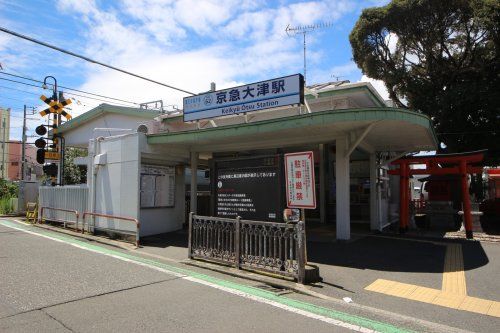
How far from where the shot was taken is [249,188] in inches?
340

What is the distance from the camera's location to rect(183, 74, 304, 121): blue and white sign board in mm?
10859

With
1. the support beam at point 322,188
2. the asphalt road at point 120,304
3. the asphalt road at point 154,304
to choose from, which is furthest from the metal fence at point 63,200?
the support beam at point 322,188

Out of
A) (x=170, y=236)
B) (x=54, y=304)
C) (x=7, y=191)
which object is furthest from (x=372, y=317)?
(x=7, y=191)

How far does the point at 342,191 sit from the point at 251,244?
4.26 m

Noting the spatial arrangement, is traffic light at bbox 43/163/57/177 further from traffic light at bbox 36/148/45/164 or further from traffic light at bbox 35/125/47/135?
traffic light at bbox 35/125/47/135

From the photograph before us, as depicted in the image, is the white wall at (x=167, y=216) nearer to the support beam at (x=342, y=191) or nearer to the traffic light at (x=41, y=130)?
the support beam at (x=342, y=191)

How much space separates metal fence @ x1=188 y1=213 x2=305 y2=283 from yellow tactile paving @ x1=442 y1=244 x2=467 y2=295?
8.52 ft

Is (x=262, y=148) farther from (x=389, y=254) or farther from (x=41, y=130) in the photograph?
(x=41, y=130)

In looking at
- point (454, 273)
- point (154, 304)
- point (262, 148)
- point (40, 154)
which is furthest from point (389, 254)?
point (40, 154)

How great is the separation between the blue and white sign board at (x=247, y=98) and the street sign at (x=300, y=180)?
3462 millimetres

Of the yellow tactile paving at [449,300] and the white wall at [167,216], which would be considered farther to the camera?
the white wall at [167,216]

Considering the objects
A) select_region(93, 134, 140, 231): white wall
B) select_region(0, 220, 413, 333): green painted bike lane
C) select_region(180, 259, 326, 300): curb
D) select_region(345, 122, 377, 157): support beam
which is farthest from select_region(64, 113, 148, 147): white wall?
select_region(180, 259, 326, 300): curb

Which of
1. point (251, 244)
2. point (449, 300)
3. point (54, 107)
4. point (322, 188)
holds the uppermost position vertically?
point (54, 107)

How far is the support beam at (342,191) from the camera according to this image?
11.3m
